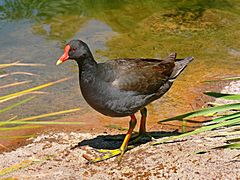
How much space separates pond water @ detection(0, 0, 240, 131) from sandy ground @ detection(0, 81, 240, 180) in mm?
968

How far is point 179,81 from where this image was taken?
7125mm

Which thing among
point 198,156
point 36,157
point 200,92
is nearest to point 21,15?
point 200,92

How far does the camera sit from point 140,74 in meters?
5.14

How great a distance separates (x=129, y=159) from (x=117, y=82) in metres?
0.81

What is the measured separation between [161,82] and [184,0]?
5.69 m

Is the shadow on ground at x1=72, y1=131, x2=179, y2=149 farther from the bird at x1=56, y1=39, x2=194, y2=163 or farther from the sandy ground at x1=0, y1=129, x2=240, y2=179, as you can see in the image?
the bird at x1=56, y1=39, x2=194, y2=163

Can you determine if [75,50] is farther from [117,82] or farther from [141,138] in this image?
[141,138]

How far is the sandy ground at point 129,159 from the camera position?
4.42 meters

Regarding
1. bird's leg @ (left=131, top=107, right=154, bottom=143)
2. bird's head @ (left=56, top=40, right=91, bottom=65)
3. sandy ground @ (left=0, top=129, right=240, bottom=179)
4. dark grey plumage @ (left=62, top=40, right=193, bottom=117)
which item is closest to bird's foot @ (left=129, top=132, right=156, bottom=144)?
bird's leg @ (left=131, top=107, right=154, bottom=143)

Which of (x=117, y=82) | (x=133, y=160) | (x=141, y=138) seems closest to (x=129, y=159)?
(x=133, y=160)

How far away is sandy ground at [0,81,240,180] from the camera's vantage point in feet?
14.5

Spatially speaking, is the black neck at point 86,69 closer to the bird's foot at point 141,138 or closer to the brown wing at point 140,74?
the brown wing at point 140,74

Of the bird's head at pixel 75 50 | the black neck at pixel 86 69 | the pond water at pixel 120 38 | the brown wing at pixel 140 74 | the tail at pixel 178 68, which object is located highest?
the bird's head at pixel 75 50

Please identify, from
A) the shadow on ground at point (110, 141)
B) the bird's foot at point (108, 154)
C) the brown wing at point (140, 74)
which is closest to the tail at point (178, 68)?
the brown wing at point (140, 74)
